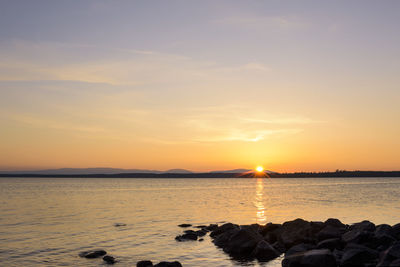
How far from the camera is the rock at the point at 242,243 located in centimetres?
2447

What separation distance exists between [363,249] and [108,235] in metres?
20.6

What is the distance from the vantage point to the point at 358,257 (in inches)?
742

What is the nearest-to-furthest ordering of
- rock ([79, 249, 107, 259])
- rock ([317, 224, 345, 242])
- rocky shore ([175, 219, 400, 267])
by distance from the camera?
rocky shore ([175, 219, 400, 267]) → rock ([79, 249, 107, 259]) → rock ([317, 224, 345, 242])

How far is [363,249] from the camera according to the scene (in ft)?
63.0

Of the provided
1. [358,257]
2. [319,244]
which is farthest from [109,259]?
[358,257]

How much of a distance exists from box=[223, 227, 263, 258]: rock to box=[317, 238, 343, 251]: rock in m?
4.05

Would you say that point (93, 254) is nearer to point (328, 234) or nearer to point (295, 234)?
point (295, 234)

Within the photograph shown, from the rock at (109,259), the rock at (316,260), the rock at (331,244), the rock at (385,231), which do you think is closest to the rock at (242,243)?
the rock at (331,244)

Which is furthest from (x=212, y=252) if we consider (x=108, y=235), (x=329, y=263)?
(x=108, y=235)

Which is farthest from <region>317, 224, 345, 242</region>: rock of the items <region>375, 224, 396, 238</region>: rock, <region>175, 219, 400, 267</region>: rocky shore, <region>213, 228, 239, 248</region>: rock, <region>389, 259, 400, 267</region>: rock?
<region>389, 259, 400, 267</region>: rock

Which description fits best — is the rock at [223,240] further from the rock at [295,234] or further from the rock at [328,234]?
the rock at [328,234]

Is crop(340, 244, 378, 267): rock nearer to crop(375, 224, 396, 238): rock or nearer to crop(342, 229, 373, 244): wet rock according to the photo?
crop(342, 229, 373, 244): wet rock

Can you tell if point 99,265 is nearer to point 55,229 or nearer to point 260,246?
point 260,246

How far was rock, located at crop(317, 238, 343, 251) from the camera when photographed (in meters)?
22.5
